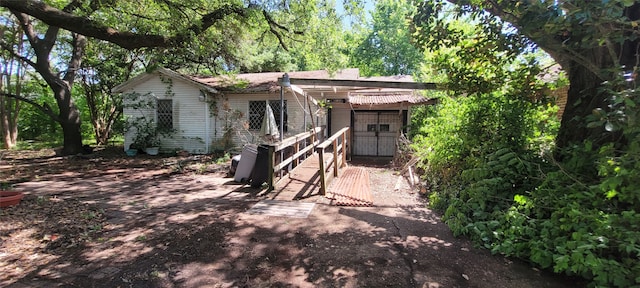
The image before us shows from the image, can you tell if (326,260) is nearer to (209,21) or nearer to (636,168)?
(636,168)

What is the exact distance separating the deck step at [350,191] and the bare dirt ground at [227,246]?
0.23 m

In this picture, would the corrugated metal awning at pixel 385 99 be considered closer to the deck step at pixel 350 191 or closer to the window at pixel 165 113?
the deck step at pixel 350 191

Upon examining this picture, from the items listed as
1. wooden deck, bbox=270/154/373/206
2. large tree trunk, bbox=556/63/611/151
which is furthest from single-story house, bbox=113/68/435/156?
large tree trunk, bbox=556/63/611/151

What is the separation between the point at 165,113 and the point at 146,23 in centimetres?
392

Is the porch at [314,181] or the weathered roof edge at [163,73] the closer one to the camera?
the porch at [314,181]

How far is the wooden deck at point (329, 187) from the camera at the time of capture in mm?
5594

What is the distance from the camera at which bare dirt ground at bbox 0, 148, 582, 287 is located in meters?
2.84

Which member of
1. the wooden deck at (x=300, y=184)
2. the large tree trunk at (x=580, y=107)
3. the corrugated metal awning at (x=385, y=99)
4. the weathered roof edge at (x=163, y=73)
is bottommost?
the wooden deck at (x=300, y=184)

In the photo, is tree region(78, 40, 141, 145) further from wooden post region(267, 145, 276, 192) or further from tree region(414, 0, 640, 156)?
tree region(414, 0, 640, 156)

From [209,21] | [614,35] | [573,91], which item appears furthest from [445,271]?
[209,21]

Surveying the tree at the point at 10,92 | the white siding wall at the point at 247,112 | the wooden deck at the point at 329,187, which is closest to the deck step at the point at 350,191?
the wooden deck at the point at 329,187

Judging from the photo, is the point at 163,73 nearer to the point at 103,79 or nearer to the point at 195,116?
the point at 195,116

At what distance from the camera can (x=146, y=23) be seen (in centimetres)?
967

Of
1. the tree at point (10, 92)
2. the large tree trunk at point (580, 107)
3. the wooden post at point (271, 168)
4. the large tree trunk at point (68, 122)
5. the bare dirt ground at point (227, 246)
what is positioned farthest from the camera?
the tree at point (10, 92)
